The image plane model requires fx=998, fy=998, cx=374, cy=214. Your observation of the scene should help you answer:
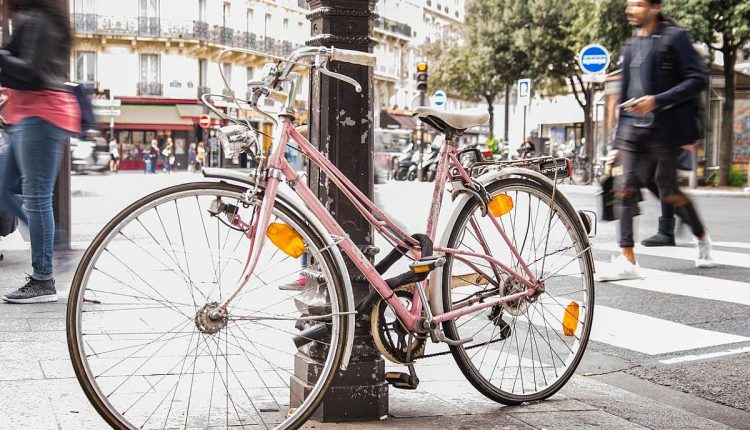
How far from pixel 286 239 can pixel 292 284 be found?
336 mm

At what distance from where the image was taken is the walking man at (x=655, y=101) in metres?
6.66

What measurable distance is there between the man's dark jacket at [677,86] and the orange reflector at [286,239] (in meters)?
4.21

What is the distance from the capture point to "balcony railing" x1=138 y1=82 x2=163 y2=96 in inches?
2125

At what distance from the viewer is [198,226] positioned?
3025 mm

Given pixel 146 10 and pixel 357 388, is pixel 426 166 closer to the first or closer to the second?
pixel 146 10

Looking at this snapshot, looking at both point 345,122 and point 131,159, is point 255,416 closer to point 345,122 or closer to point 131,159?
point 345,122

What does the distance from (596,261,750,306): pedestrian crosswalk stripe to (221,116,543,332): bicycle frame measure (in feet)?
10.6

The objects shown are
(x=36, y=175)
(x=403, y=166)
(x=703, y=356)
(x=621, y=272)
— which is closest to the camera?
(x=703, y=356)

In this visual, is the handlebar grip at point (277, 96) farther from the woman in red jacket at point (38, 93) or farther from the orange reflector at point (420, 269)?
the woman in red jacket at point (38, 93)

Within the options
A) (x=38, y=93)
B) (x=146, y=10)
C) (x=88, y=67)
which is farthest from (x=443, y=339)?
(x=88, y=67)

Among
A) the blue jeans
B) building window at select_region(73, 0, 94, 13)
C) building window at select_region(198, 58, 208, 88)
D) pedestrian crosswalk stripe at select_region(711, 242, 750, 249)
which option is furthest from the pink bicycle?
building window at select_region(198, 58, 208, 88)

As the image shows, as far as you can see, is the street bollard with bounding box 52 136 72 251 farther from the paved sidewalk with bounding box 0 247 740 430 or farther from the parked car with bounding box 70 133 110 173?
the paved sidewalk with bounding box 0 247 740 430

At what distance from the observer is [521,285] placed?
3.89 meters

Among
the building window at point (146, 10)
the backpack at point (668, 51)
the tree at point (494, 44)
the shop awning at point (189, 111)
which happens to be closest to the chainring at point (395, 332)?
the backpack at point (668, 51)
